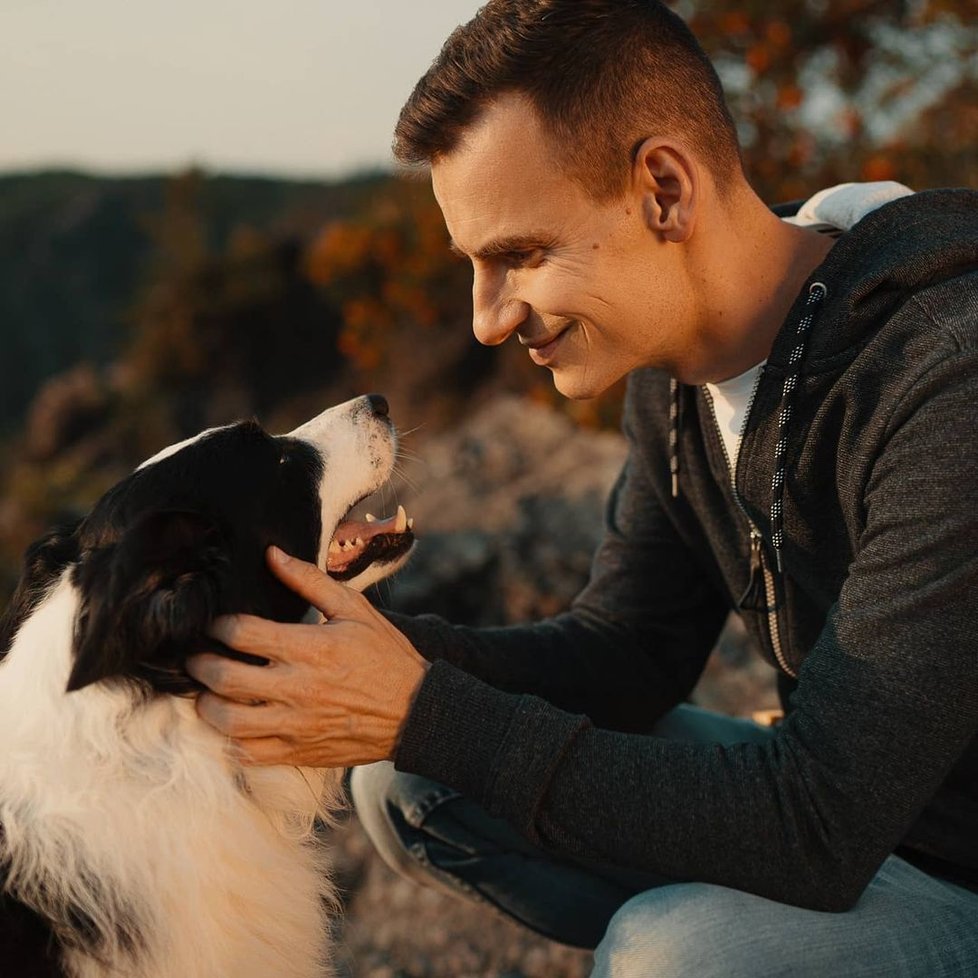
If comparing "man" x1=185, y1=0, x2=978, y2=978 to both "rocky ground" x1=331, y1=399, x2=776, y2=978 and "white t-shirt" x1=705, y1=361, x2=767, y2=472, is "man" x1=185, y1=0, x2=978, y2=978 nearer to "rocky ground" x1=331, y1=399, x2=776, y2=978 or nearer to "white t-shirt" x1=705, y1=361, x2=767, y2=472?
"white t-shirt" x1=705, y1=361, x2=767, y2=472

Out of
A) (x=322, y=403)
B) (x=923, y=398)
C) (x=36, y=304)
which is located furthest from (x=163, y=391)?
(x=923, y=398)

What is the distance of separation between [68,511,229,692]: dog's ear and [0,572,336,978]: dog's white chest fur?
0.24 ft

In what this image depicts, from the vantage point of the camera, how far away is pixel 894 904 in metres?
1.95

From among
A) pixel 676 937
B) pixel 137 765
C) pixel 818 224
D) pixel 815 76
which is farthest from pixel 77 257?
pixel 676 937

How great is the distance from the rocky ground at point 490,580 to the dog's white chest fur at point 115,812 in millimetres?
619

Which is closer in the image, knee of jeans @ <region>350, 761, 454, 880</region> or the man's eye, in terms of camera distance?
the man's eye

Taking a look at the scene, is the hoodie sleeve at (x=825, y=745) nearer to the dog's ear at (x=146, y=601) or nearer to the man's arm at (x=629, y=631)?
the dog's ear at (x=146, y=601)

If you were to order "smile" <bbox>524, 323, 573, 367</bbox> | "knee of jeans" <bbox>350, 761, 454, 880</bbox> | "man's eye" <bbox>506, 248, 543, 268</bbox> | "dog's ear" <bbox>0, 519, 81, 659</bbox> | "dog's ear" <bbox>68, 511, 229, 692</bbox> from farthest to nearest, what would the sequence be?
"knee of jeans" <bbox>350, 761, 454, 880</bbox> → "smile" <bbox>524, 323, 573, 367</bbox> → "man's eye" <bbox>506, 248, 543, 268</bbox> → "dog's ear" <bbox>0, 519, 81, 659</bbox> → "dog's ear" <bbox>68, 511, 229, 692</bbox>

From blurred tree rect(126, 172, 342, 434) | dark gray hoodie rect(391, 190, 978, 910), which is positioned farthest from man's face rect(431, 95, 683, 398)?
blurred tree rect(126, 172, 342, 434)

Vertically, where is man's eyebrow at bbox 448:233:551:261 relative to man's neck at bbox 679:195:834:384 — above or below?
above

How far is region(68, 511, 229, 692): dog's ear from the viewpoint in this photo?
179 cm

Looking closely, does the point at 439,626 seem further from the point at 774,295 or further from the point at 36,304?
the point at 36,304

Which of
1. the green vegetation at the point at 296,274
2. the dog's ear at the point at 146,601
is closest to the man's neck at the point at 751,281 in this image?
the dog's ear at the point at 146,601

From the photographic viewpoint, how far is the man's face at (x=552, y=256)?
2123mm
